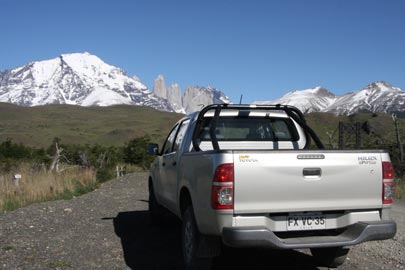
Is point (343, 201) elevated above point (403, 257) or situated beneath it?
elevated above

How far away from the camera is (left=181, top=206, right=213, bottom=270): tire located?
5.40 meters

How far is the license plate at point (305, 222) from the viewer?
Result: 499 centimetres

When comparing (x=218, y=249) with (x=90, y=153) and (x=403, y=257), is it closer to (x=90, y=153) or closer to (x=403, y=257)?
(x=403, y=257)

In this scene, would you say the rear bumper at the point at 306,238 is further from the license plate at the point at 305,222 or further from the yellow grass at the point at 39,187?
the yellow grass at the point at 39,187

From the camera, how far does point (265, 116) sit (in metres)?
6.98

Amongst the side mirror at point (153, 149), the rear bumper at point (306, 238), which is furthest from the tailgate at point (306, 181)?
the side mirror at point (153, 149)

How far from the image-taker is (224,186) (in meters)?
4.78

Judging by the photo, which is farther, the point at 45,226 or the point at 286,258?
the point at 45,226

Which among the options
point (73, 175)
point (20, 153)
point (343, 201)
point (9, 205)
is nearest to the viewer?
point (343, 201)

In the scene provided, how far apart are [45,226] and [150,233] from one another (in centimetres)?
190

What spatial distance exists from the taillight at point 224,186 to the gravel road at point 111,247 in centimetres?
175

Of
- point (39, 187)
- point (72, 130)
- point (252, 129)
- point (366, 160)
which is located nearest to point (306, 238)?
point (366, 160)

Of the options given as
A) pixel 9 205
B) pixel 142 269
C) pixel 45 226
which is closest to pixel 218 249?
Answer: pixel 142 269

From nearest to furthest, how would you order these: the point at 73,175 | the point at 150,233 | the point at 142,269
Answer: the point at 142,269
the point at 150,233
the point at 73,175
